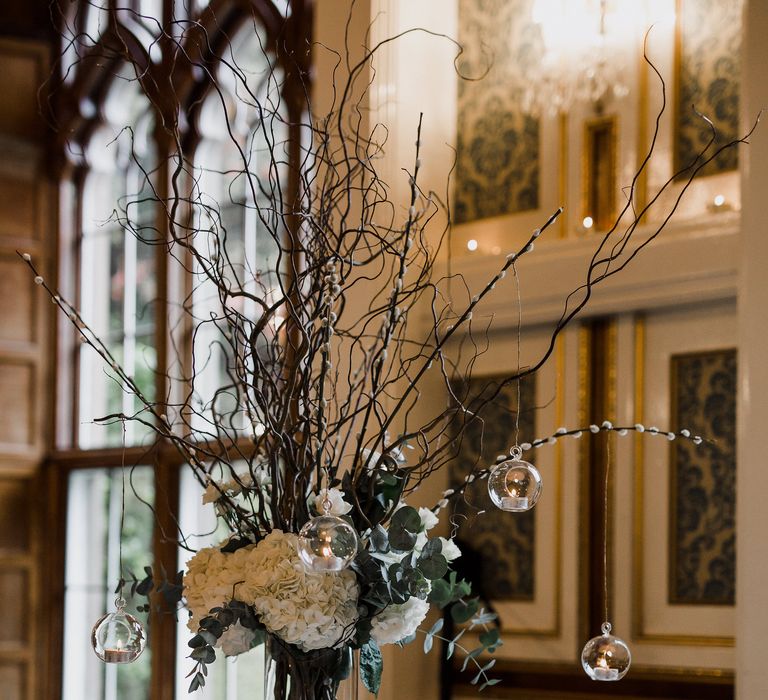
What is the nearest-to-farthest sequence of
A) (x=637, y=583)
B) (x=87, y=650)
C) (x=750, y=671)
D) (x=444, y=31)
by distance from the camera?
(x=750, y=671) < (x=637, y=583) < (x=444, y=31) < (x=87, y=650)

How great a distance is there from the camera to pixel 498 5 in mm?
4754

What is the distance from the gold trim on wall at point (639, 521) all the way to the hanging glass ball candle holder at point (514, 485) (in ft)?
7.23

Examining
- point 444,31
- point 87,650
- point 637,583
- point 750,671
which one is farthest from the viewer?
point 87,650

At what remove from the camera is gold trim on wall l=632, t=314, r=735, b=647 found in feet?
13.0

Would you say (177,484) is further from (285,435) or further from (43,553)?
(285,435)

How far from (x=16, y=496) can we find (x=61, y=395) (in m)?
0.59

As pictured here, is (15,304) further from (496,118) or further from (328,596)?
(328,596)

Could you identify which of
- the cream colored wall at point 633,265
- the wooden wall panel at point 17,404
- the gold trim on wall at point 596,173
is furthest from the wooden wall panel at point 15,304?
the gold trim on wall at point 596,173

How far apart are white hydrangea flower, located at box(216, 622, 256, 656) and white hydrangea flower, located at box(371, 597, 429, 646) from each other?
0.62 feet

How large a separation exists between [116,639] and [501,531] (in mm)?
2658

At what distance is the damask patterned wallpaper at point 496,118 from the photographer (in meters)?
4.61

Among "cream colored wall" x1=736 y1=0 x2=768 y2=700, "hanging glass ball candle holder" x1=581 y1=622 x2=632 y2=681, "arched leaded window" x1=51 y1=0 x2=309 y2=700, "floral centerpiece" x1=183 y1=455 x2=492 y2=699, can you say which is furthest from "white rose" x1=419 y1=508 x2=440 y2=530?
"arched leaded window" x1=51 y1=0 x2=309 y2=700

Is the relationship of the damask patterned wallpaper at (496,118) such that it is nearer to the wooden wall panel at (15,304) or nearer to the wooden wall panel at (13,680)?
the wooden wall panel at (15,304)

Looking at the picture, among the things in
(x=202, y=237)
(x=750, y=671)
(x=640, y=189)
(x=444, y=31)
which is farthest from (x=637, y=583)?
(x=202, y=237)
